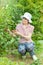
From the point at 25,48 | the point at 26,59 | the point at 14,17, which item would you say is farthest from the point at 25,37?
the point at 14,17

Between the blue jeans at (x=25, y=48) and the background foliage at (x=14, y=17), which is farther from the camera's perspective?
the background foliage at (x=14, y=17)

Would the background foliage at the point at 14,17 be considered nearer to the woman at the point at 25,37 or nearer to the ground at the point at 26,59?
the ground at the point at 26,59

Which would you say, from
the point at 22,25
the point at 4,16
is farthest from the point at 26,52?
the point at 4,16

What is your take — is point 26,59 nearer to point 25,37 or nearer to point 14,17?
point 25,37

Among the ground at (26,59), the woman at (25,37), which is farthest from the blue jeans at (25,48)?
the ground at (26,59)

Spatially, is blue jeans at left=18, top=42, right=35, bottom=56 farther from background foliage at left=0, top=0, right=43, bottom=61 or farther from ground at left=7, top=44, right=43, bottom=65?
background foliage at left=0, top=0, right=43, bottom=61

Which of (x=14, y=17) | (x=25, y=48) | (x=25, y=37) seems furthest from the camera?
(x=14, y=17)

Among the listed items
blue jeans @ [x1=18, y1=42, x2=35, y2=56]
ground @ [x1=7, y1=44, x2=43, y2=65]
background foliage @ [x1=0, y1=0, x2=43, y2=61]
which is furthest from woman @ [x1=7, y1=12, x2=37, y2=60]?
background foliage @ [x1=0, y1=0, x2=43, y2=61]

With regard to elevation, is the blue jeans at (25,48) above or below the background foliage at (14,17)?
below

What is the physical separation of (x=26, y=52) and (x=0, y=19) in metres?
0.98

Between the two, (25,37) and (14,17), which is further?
(14,17)

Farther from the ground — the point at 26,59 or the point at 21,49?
the point at 21,49

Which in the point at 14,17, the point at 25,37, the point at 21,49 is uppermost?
the point at 14,17

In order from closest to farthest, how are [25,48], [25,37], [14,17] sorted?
[25,37] → [25,48] → [14,17]
